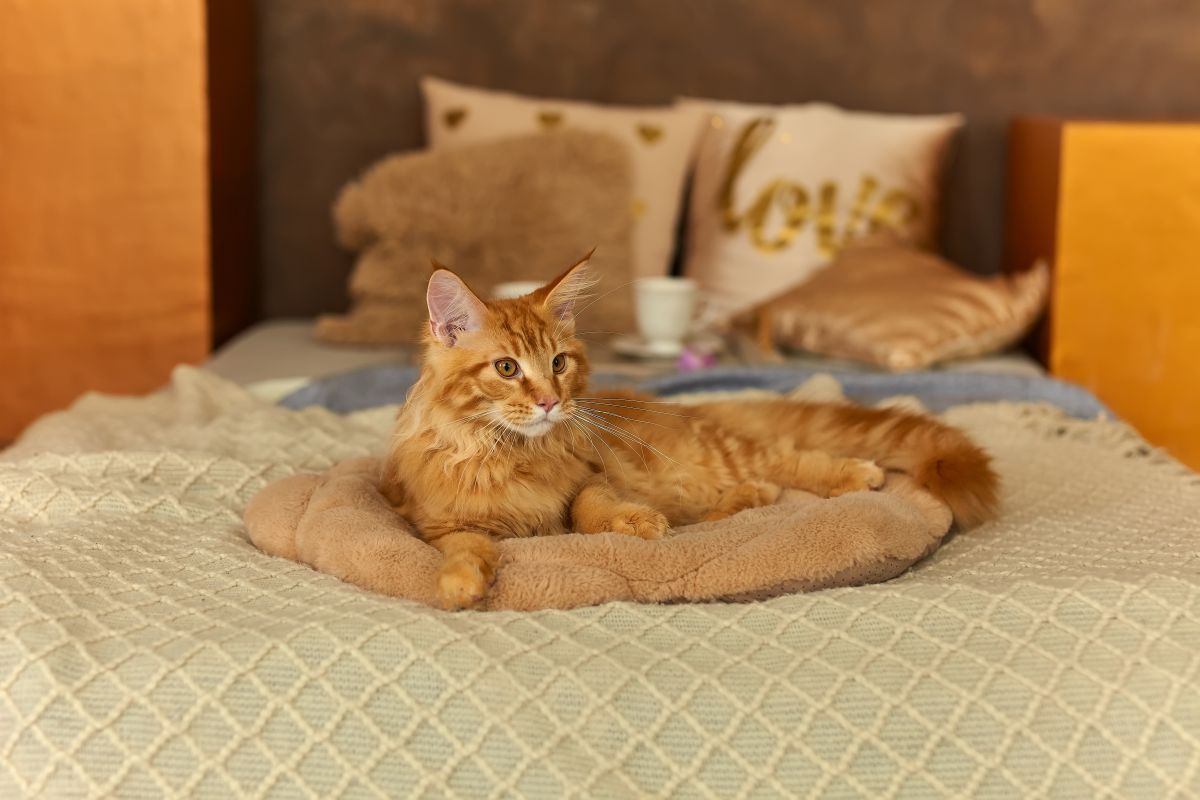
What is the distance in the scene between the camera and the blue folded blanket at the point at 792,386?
2186 mm

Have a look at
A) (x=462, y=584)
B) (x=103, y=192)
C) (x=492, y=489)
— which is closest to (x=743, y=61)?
(x=103, y=192)

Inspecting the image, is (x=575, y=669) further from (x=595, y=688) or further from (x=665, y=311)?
(x=665, y=311)

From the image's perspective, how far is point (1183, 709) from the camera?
1152 mm

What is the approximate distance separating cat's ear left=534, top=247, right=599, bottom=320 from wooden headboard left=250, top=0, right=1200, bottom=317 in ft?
6.23

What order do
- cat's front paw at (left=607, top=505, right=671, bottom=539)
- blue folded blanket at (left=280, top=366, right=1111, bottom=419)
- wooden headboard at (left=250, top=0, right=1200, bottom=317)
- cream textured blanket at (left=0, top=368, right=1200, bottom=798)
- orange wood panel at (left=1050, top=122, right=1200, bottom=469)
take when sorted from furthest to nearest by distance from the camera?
wooden headboard at (left=250, top=0, right=1200, bottom=317) < orange wood panel at (left=1050, top=122, right=1200, bottom=469) < blue folded blanket at (left=280, top=366, right=1111, bottom=419) < cat's front paw at (left=607, top=505, right=671, bottom=539) < cream textured blanket at (left=0, top=368, right=1200, bottom=798)

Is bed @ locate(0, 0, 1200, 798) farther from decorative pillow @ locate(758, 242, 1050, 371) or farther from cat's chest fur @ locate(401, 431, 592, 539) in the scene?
decorative pillow @ locate(758, 242, 1050, 371)

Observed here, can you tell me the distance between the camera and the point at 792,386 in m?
2.27

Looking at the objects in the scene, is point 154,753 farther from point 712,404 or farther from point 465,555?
point 712,404

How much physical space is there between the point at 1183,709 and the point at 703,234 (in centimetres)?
211

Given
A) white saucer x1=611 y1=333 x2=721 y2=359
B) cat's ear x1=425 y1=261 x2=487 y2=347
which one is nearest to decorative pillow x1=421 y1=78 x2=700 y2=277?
white saucer x1=611 y1=333 x2=721 y2=359

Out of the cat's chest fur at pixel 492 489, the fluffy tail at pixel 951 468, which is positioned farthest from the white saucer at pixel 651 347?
the cat's chest fur at pixel 492 489

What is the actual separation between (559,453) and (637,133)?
69.2 inches

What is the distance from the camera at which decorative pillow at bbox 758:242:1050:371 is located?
2498mm

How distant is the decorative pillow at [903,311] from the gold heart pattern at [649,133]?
597mm
